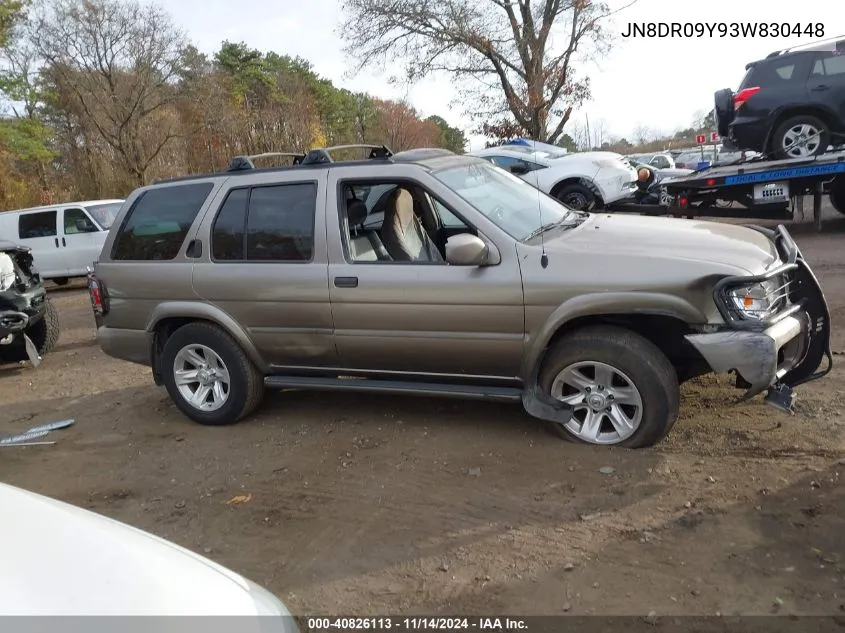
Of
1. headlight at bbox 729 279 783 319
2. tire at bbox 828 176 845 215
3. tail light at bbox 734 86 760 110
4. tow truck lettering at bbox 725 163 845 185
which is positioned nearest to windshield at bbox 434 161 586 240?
headlight at bbox 729 279 783 319

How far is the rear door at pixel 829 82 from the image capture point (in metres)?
10.7

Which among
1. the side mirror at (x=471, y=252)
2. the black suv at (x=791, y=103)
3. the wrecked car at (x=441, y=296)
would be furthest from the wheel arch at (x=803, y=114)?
the side mirror at (x=471, y=252)

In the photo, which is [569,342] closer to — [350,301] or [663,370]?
[663,370]

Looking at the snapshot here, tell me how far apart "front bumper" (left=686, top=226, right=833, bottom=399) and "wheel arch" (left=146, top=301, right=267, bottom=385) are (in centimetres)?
298

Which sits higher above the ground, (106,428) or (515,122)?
(515,122)

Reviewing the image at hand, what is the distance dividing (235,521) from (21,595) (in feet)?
7.44

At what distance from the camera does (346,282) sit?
477 cm

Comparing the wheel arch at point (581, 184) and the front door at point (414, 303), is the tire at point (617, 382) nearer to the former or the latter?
the front door at point (414, 303)

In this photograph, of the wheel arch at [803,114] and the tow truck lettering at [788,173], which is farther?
the wheel arch at [803,114]

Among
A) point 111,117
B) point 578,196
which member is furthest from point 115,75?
point 578,196

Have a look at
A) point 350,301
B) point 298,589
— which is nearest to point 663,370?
point 350,301

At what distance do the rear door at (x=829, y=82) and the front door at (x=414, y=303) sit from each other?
8.66 m

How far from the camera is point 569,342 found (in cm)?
427

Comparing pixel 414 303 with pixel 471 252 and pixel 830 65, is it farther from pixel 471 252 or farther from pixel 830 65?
pixel 830 65
